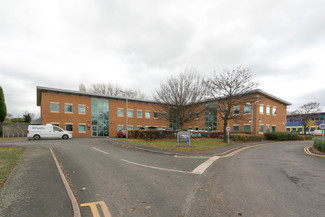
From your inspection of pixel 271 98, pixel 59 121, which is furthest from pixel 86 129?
pixel 271 98

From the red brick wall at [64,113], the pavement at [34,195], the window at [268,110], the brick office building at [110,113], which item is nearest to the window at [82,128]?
the brick office building at [110,113]

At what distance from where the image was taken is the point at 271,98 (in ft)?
108

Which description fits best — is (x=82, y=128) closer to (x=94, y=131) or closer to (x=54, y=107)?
(x=94, y=131)

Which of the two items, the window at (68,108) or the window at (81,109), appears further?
the window at (81,109)

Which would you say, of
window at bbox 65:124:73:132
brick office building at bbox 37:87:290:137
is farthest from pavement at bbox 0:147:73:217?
window at bbox 65:124:73:132

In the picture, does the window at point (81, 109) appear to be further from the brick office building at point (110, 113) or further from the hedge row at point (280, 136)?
the hedge row at point (280, 136)

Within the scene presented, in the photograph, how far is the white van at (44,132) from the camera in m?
21.8

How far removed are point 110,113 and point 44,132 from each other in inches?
519

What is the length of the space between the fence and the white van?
758 centimetres

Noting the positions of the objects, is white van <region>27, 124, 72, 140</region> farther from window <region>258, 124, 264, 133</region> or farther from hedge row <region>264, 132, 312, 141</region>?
hedge row <region>264, 132, 312, 141</region>

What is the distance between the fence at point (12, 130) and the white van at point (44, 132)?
7577 mm

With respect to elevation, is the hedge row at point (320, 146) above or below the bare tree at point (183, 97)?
below

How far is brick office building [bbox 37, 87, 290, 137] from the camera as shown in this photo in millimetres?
28484

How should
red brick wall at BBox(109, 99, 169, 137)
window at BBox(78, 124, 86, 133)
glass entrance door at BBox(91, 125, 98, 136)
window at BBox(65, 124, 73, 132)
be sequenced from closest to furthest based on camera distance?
window at BBox(65, 124, 73, 132) → window at BBox(78, 124, 86, 133) → glass entrance door at BBox(91, 125, 98, 136) → red brick wall at BBox(109, 99, 169, 137)
